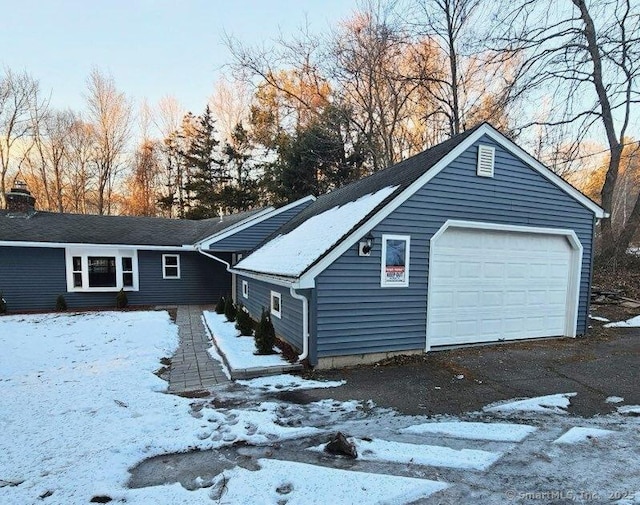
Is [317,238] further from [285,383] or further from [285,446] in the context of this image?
[285,446]

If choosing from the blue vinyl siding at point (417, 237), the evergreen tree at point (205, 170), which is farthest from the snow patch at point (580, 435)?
the evergreen tree at point (205, 170)

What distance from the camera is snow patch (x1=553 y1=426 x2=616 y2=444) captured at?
141 inches

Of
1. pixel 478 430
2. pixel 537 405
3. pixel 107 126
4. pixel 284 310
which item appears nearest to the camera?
pixel 478 430

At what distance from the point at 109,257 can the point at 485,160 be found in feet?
42.0

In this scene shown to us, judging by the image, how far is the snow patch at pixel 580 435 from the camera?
3.57 m

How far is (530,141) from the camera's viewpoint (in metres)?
14.7

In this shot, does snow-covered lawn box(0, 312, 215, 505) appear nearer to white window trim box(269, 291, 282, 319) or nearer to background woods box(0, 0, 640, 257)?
white window trim box(269, 291, 282, 319)

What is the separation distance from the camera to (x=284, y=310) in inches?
281

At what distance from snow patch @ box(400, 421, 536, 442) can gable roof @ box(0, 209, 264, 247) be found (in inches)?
409

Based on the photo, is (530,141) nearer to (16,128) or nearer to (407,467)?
(407,467)

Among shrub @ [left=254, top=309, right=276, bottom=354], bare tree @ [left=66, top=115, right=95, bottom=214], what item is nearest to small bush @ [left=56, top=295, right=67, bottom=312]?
shrub @ [left=254, top=309, right=276, bottom=354]

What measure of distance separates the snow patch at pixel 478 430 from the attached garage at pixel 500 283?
2776 mm

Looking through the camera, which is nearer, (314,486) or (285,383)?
(314,486)

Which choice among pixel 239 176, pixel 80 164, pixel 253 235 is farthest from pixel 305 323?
pixel 80 164
